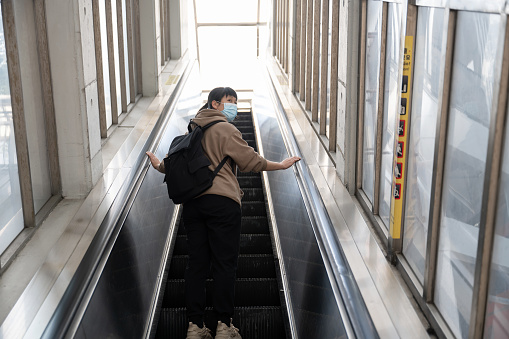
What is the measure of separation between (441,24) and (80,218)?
263 centimetres

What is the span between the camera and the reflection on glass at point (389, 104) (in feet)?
12.3

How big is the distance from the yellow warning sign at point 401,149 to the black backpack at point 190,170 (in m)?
1.33

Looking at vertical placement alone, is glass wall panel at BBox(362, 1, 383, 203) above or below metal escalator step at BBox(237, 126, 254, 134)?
above

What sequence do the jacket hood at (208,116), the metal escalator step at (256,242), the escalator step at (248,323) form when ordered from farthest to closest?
the metal escalator step at (256,242) < the escalator step at (248,323) < the jacket hood at (208,116)

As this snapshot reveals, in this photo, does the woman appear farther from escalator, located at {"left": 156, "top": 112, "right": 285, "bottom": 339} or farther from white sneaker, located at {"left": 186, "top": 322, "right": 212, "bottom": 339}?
escalator, located at {"left": 156, "top": 112, "right": 285, "bottom": 339}

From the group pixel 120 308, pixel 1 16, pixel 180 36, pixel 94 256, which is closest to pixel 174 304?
pixel 120 308

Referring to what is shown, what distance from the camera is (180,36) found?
12352 mm

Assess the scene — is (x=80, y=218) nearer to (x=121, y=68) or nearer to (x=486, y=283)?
(x=486, y=283)

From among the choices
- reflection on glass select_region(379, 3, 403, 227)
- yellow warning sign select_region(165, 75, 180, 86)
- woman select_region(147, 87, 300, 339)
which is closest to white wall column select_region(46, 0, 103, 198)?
woman select_region(147, 87, 300, 339)

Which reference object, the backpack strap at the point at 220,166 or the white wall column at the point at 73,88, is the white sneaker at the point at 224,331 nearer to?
the backpack strap at the point at 220,166

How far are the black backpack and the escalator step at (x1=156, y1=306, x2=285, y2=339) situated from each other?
3.63 ft

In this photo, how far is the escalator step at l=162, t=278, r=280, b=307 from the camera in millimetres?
5309

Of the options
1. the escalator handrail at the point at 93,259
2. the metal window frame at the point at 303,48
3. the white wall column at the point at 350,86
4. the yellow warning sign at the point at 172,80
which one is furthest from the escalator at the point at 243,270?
the yellow warning sign at the point at 172,80

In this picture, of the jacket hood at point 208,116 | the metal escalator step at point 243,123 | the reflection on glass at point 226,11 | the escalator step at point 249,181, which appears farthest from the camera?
the reflection on glass at point 226,11
